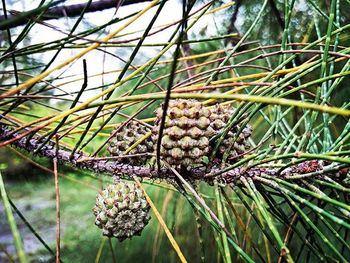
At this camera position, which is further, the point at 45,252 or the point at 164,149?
the point at 45,252

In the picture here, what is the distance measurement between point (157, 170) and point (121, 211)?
0.08m

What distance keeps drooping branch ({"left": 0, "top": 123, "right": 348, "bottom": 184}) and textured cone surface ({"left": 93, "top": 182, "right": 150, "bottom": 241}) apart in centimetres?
3

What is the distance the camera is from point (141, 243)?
3.57 ft

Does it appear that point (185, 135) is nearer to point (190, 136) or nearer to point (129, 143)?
point (190, 136)

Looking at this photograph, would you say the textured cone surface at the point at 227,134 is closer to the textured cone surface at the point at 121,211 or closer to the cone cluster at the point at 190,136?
the cone cluster at the point at 190,136

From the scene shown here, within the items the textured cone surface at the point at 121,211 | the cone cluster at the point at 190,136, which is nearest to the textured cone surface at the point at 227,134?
the cone cluster at the point at 190,136

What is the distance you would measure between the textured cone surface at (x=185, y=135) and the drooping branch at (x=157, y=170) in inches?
1.0

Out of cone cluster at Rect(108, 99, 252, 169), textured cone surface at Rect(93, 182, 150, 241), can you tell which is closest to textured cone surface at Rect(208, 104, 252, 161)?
cone cluster at Rect(108, 99, 252, 169)

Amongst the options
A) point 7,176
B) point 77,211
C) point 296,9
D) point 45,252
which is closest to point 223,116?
point 296,9

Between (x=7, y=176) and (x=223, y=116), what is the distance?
1171 mm

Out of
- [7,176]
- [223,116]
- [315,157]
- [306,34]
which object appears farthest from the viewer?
[7,176]

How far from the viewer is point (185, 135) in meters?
0.40

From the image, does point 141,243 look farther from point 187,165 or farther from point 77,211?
point 187,165

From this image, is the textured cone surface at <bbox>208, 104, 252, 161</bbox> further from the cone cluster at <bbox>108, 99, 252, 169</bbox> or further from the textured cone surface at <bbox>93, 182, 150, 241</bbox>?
the textured cone surface at <bbox>93, 182, 150, 241</bbox>
